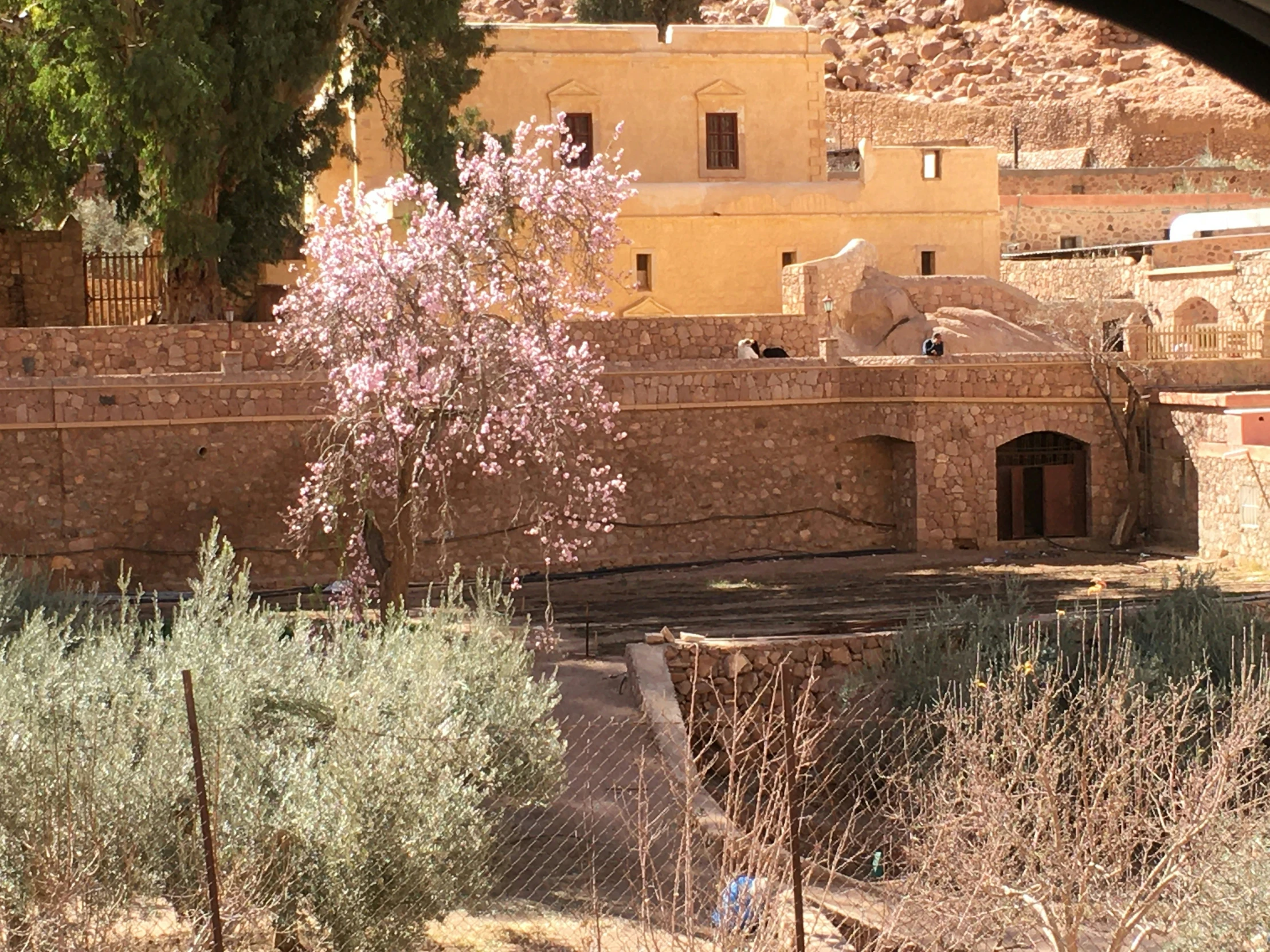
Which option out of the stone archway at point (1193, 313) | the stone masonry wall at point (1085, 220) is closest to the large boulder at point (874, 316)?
the stone archway at point (1193, 313)

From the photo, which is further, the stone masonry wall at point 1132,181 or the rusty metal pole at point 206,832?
the stone masonry wall at point 1132,181

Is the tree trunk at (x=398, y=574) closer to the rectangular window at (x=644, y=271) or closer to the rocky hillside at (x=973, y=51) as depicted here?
the rectangular window at (x=644, y=271)

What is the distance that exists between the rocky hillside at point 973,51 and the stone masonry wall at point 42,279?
38.1 metres

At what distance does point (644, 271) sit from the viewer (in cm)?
3114

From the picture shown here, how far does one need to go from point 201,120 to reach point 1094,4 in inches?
831

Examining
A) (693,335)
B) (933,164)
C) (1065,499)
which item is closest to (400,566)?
(693,335)

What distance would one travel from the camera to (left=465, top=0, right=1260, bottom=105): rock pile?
62.6m

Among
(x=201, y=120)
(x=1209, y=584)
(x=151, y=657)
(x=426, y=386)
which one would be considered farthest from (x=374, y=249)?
(x=1209, y=584)

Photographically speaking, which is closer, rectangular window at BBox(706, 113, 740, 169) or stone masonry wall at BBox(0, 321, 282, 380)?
stone masonry wall at BBox(0, 321, 282, 380)

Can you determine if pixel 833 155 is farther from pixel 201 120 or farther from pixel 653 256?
pixel 201 120

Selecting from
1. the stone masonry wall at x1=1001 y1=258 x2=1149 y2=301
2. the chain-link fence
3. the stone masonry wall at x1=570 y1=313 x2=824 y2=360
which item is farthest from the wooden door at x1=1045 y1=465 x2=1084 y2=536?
the chain-link fence

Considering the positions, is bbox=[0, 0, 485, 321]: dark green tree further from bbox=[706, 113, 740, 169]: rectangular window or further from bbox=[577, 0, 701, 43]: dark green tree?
bbox=[577, 0, 701, 43]: dark green tree

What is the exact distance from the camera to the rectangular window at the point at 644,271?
31.0 metres

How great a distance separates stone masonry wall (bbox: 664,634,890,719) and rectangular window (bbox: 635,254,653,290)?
16.0 meters
